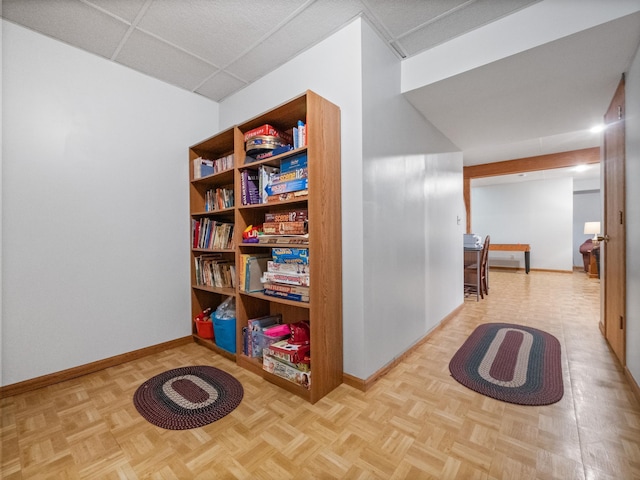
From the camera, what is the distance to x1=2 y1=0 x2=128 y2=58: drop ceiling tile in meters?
1.75

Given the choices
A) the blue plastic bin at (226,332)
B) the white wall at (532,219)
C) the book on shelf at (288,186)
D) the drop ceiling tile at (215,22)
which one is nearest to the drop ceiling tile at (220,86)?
the drop ceiling tile at (215,22)

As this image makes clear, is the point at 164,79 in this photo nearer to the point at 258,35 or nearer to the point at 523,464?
the point at 258,35

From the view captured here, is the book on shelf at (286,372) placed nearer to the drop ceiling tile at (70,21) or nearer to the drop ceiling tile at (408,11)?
the drop ceiling tile at (408,11)

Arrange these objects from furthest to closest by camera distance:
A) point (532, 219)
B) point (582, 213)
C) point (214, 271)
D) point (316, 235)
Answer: point (582, 213)
point (532, 219)
point (214, 271)
point (316, 235)

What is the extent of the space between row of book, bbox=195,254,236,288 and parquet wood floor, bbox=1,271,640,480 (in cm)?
81

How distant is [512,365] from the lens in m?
2.19

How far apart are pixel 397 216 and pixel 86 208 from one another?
7.93 ft

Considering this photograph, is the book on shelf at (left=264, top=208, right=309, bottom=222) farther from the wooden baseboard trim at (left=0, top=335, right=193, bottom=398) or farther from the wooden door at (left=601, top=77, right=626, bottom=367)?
the wooden door at (left=601, top=77, right=626, bottom=367)

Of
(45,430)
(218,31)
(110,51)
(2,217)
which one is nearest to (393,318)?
(45,430)

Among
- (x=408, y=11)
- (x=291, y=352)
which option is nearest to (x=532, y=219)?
(x=408, y=11)

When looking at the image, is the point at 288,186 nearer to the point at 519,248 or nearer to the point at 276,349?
the point at 276,349

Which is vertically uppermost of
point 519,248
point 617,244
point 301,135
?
point 301,135

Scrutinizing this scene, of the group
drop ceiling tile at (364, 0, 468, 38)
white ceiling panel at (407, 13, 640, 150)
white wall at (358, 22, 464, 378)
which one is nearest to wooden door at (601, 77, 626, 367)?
white ceiling panel at (407, 13, 640, 150)

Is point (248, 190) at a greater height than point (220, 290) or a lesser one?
greater
